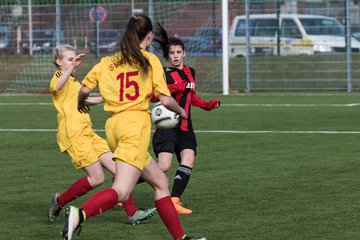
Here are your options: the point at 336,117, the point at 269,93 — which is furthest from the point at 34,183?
the point at 269,93

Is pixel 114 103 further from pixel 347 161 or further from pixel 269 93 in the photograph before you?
pixel 269 93

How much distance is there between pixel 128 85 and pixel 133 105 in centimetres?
15

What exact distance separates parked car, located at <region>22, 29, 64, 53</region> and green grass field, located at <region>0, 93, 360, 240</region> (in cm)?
865

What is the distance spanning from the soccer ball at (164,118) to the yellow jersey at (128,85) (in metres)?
0.90

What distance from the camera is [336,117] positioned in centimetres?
1947

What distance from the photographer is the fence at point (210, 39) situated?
28078 millimetres

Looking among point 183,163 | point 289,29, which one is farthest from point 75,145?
point 289,29

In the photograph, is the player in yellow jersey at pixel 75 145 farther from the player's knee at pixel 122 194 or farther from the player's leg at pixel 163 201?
the player's knee at pixel 122 194

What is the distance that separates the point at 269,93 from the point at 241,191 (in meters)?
16.8

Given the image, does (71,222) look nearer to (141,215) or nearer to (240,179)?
(141,215)

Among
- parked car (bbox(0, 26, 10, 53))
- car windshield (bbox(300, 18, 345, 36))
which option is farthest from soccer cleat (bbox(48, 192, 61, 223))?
parked car (bbox(0, 26, 10, 53))

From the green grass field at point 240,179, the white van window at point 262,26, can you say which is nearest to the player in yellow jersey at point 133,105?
the green grass field at point 240,179

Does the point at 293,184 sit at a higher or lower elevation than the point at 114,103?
lower

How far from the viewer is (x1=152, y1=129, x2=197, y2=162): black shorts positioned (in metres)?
9.73
